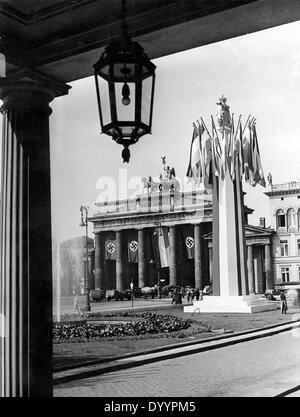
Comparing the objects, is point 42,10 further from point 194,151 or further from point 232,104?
point 194,151

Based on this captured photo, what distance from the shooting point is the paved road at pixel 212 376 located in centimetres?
673

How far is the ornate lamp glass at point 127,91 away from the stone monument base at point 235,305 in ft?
65.5

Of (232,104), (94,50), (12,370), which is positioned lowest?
(12,370)

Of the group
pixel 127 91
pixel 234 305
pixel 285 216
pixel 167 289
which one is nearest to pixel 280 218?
pixel 285 216

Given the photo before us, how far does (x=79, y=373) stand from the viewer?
9344 millimetres

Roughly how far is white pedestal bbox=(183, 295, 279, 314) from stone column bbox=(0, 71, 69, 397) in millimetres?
18952

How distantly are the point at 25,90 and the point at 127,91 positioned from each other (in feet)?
4.63

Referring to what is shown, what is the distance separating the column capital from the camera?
446 cm

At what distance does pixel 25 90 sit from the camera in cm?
451

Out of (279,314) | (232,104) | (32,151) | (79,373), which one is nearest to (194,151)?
(232,104)

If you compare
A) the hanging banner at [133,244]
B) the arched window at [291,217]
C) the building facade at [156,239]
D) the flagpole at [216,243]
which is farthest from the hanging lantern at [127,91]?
the flagpole at [216,243]

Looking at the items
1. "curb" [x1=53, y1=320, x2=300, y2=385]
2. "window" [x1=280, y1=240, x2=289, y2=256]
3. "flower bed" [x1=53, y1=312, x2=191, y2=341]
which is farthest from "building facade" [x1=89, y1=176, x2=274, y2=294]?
"flower bed" [x1=53, y1=312, x2=191, y2=341]

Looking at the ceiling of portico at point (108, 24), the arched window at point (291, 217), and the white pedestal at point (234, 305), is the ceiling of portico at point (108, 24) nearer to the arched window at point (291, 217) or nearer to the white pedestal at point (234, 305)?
the arched window at point (291, 217)

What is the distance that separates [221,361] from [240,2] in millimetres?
9251
